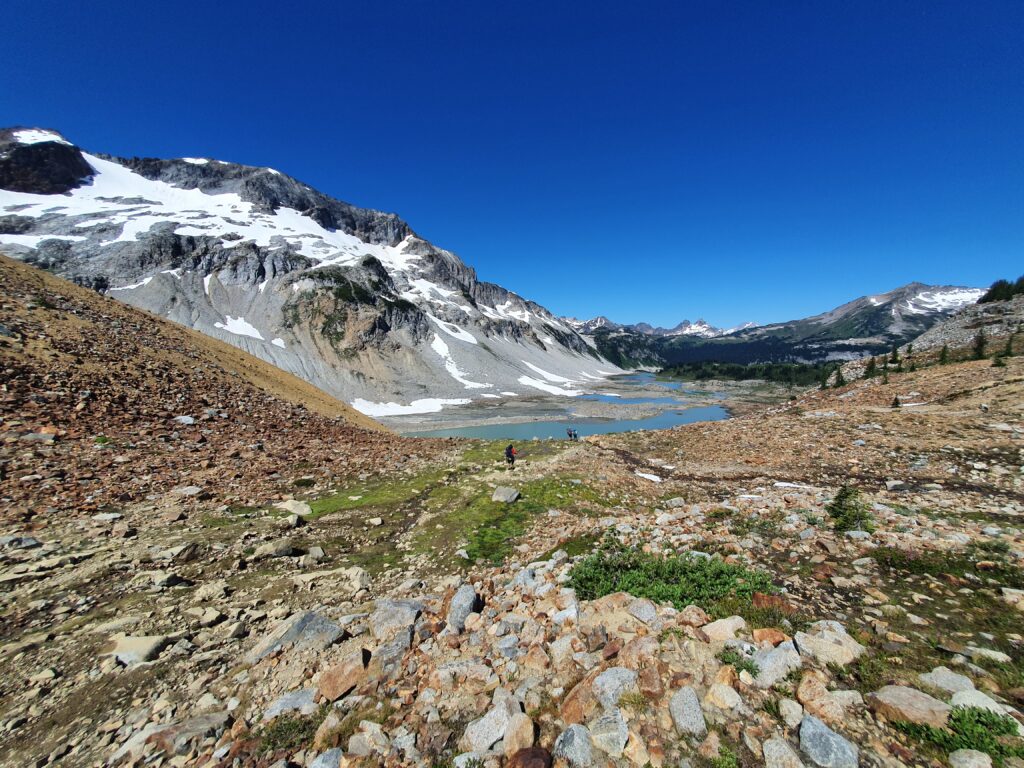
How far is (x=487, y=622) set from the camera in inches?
245

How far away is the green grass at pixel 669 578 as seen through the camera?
6062 millimetres

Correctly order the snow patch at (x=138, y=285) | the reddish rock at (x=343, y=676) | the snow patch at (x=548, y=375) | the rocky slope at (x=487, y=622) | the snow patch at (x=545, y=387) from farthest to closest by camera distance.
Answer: the snow patch at (x=548, y=375)
the snow patch at (x=545, y=387)
the snow patch at (x=138, y=285)
the reddish rock at (x=343, y=676)
the rocky slope at (x=487, y=622)

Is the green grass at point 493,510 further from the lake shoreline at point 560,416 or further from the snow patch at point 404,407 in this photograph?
the snow patch at point 404,407

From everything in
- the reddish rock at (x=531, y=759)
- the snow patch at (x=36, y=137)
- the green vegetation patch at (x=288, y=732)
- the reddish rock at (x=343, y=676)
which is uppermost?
the snow patch at (x=36, y=137)

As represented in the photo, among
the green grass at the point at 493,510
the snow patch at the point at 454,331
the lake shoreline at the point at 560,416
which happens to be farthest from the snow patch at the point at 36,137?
the green grass at the point at 493,510

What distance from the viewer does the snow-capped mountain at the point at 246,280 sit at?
11269 centimetres

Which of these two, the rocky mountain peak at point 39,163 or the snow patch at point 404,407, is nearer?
the snow patch at point 404,407

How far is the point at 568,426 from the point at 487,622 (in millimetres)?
80805

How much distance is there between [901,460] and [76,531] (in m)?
24.7

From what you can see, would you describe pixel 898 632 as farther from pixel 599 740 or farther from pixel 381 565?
pixel 381 565

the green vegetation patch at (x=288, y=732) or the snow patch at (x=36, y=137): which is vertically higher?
the snow patch at (x=36, y=137)

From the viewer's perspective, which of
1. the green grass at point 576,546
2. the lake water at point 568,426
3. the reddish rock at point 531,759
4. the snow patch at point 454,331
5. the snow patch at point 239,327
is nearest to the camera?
the reddish rock at point 531,759

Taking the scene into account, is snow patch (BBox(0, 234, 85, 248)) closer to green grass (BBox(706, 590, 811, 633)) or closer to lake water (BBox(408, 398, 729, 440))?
lake water (BBox(408, 398, 729, 440))

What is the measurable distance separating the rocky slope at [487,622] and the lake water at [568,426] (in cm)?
6270
